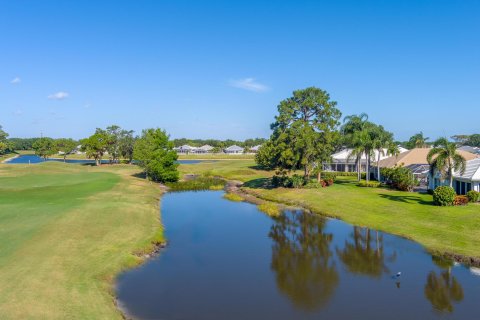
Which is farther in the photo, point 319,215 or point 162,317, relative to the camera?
point 319,215

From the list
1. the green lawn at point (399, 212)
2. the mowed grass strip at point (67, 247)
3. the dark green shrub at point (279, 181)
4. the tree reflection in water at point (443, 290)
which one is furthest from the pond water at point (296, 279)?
the dark green shrub at point (279, 181)

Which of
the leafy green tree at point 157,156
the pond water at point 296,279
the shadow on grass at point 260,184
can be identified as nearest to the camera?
the pond water at point 296,279

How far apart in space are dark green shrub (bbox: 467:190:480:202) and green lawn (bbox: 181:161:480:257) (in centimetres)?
209

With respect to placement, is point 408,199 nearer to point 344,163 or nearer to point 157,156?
point 344,163

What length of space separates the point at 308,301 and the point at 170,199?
40.8 meters

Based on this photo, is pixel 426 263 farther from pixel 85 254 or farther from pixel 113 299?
pixel 85 254

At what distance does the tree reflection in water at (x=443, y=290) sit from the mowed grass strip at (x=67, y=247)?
16959 mm

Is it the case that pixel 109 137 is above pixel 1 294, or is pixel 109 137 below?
above

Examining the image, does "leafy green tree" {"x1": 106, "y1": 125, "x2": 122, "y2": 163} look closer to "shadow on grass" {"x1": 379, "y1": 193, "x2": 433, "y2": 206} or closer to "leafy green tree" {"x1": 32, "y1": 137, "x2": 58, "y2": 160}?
"leafy green tree" {"x1": 32, "y1": 137, "x2": 58, "y2": 160}

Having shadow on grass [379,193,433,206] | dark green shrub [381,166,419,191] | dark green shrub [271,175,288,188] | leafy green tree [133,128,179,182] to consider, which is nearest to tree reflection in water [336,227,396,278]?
shadow on grass [379,193,433,206]

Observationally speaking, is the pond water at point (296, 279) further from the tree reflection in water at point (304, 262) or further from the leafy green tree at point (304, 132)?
the leafy green tree at point (304, 132)

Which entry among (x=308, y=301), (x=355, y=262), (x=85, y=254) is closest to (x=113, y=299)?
(x=85, y=254)

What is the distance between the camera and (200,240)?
3338 centimetres

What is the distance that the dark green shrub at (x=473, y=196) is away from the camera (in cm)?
4197
